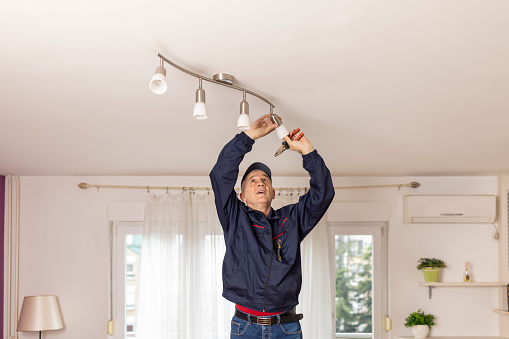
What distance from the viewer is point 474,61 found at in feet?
8.26

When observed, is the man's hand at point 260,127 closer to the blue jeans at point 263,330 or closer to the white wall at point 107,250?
the blue jeans at point 263,330

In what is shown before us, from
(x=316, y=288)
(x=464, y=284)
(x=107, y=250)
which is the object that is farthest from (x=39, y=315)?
(x=464, y=284)

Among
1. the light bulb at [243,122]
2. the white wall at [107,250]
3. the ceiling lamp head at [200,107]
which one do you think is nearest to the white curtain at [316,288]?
the white wall at [107,250]

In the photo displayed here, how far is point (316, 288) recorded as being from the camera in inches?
201

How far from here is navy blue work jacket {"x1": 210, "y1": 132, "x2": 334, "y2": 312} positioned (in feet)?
9.18

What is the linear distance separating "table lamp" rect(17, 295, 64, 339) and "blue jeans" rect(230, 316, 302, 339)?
106 inches

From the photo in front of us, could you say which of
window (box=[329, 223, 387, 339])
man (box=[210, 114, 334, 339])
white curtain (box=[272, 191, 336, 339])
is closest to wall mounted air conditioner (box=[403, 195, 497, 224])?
window (box=[329, 223, 387, 339])

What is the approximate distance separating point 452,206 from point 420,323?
3.58ft

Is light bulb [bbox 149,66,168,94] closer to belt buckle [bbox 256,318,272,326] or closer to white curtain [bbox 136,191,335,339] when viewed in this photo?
belt buckle [bbox 256,318,272,326]

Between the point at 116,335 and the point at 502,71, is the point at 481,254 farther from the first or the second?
the point at 116,335

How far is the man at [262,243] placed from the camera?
279cm

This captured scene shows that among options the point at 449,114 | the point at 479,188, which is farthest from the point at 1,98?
the point at 479,188

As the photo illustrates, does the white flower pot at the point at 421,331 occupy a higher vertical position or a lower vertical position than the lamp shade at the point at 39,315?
lower

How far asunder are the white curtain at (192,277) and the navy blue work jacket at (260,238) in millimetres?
2207
